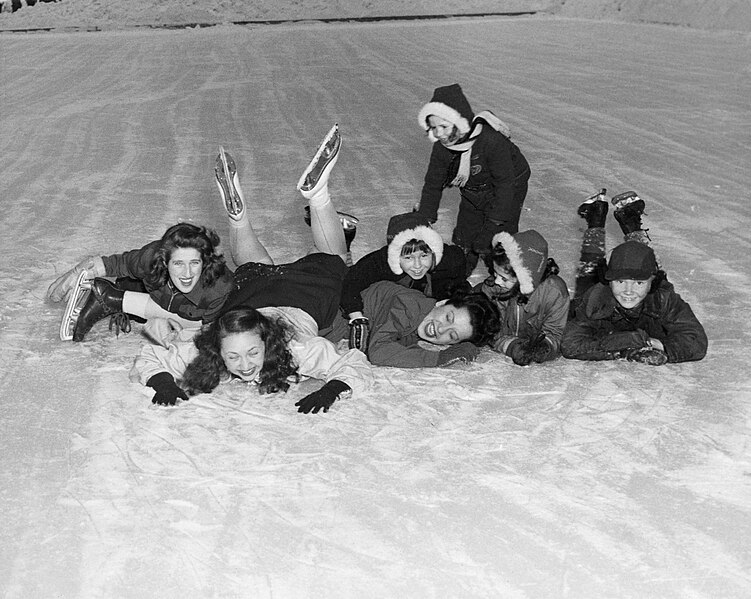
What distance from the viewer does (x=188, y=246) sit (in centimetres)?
354

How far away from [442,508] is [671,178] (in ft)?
14.1

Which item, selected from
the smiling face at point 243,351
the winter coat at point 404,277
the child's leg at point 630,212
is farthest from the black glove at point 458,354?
the child's leg at point 630,212

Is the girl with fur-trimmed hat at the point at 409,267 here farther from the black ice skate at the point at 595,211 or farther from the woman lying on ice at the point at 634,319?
the black ice skate at the point at 595,211

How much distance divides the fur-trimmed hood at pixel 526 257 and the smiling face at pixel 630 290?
27 centimetres

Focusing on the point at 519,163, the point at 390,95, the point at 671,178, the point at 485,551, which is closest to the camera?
the point at 485,551

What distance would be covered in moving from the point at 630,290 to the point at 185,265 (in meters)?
1.60

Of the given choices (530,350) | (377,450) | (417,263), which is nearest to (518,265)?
(530,350)

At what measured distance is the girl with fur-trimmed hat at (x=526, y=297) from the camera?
3482mm

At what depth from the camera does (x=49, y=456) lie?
2.86m

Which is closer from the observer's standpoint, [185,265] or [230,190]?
[185,265]

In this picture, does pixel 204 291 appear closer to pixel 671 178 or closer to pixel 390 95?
pixel 671 178

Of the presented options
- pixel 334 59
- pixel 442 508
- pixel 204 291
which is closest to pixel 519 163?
pixel 204 291

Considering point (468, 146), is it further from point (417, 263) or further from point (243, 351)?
point (243, 351)

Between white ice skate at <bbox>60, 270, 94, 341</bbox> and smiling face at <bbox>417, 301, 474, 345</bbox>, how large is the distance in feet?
4.33
